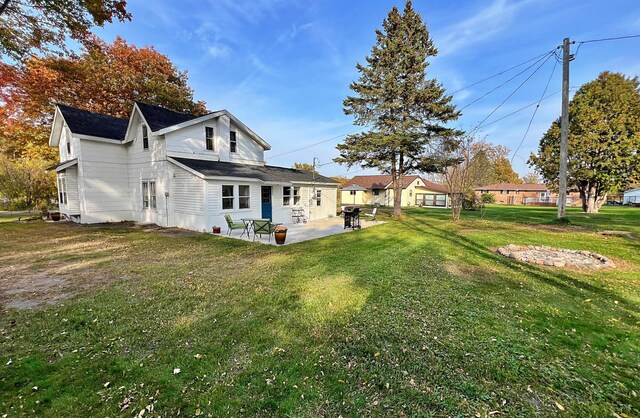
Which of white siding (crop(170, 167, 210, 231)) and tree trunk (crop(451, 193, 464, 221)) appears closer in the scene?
white siding (crop(170, 167, 210, 231))

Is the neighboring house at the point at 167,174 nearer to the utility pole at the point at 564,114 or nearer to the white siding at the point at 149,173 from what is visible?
the white siding at the point at 149,173

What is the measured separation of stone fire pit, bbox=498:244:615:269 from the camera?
6953 mm

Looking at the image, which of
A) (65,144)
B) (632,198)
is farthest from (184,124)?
(632,198)

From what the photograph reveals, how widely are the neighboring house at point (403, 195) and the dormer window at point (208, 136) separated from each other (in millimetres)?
25244

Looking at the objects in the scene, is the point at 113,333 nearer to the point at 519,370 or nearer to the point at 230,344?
the point at 230,344

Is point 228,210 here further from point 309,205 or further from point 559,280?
point 559,280

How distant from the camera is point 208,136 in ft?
50.1

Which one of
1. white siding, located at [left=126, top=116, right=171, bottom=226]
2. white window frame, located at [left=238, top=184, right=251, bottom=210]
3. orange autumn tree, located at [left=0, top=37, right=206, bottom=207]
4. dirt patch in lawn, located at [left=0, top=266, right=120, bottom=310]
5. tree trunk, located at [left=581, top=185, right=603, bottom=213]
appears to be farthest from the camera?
tree trunk, located at [left=581, top=185, right=603, bottom=213]

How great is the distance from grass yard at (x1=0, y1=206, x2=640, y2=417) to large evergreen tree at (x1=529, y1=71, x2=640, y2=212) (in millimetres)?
19691

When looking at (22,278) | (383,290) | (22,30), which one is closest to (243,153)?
(22,30)

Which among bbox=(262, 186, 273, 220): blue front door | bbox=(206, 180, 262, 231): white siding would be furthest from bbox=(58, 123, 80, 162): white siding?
bbox=(262, 186, 273, 220): blue front door

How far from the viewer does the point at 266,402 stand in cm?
252

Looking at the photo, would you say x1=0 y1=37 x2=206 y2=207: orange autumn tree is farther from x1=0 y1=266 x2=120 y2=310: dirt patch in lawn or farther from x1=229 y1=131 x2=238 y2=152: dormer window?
x1=0 y1=266 x2=120 y2=310: dirt patch in lawn

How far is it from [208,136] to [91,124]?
7.22 meters
